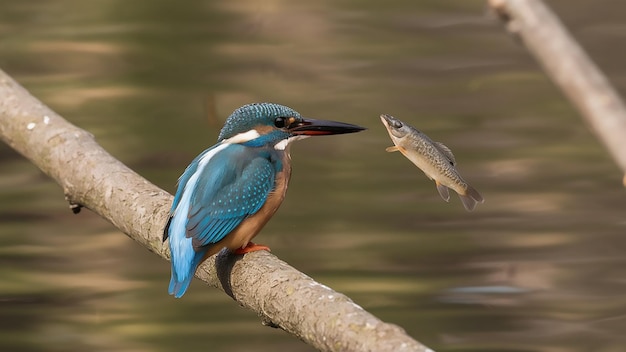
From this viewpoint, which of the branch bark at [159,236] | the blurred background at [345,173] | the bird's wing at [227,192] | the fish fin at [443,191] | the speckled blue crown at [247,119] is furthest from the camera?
the blurred background at [345,173]

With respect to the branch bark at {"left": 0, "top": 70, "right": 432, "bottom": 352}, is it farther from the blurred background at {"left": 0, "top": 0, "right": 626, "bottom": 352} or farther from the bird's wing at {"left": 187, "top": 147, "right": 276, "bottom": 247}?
the blurred background at {"left": 0, "top": 0, "right": 626, "bottom": 352}

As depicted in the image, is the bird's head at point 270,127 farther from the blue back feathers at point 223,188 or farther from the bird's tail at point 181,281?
the bird's tail at point 181,281

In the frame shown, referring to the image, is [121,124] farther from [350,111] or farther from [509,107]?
[509,107]

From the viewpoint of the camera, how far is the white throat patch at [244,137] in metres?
2.68

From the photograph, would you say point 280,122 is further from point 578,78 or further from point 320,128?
point 578,78

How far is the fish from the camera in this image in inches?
90.9

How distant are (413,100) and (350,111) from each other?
411mm

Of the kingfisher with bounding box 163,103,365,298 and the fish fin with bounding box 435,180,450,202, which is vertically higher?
the fish fin with bounding box 435,180,450,202

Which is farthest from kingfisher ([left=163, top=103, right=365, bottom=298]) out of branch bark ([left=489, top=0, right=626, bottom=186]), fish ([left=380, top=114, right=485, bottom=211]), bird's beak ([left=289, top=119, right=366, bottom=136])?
branch bark ([left=489, top=0, right=626, bottom=186])

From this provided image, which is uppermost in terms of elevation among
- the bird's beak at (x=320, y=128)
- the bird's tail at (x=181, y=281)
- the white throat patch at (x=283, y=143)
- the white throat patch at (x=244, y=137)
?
the bird's beak at (x=320, y=128)

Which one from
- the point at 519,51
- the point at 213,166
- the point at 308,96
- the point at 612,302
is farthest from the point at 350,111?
the point at 213,166

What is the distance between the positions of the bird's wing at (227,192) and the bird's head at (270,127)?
65mm

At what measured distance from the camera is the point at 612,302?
4.02 meters

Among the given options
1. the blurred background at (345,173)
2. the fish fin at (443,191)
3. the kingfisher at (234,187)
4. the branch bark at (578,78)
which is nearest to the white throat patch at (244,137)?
the kingfisher at (234,187)
